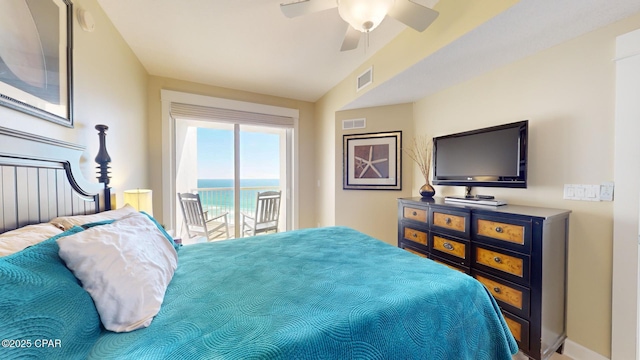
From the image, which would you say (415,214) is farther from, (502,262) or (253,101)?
(253,101)

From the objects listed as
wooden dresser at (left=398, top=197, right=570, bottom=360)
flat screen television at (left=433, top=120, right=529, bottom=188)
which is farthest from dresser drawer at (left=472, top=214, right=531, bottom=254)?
flat screen television at (left=433, top=120, right=529, bottom=188)

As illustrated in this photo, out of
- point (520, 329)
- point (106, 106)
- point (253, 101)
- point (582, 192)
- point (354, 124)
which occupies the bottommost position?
point (520, 329)

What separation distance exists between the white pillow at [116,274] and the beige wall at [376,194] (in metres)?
2.59

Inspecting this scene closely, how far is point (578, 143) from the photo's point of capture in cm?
157

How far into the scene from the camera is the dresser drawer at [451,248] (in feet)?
5.92

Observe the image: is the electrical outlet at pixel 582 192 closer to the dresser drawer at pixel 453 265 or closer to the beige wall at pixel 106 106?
the dresser drawer at pixel 453 265

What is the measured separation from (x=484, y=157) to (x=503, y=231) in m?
0.67

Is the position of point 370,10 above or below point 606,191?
above

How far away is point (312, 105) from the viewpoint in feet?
13.1

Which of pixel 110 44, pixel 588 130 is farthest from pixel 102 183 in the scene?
pixel 588 130

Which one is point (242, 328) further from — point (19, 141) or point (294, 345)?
point (19, 141)

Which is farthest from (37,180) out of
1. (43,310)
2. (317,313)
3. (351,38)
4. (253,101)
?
(253,101)

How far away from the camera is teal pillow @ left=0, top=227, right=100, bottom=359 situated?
517 millimetres

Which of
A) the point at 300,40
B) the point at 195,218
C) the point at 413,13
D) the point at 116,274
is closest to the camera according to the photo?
the point at 116,274
